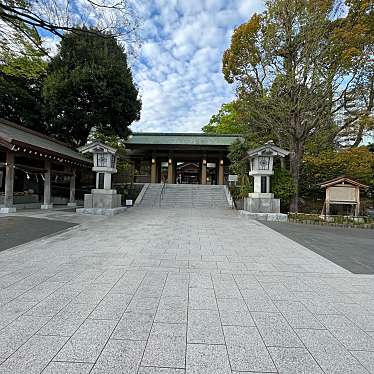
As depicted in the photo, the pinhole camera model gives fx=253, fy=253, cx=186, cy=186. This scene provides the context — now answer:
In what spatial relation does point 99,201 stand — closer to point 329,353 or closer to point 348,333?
point 348,333

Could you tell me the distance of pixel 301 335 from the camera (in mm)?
2473

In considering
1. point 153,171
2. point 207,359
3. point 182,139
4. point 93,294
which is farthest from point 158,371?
point 182,139

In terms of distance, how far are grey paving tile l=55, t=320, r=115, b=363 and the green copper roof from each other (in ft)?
71.9

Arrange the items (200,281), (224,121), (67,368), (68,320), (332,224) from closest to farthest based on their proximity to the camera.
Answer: (67,368) → (68,320) → (200,281) → (332,224) → (224,121)

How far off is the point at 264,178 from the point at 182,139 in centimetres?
1464

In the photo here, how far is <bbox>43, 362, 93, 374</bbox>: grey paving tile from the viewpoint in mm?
1880

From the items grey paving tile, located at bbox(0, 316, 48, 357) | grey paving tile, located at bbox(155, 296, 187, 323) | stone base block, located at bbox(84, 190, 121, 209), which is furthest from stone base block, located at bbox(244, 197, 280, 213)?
grey paving tile, located at bbox(0, 316, 48, 357)

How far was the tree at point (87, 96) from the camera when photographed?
53.5ft

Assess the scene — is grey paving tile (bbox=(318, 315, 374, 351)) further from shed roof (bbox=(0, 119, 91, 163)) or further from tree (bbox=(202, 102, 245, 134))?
tree (bbox=(202, 102, 245, 134))

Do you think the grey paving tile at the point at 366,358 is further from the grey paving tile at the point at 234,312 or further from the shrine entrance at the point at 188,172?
the shrine entrance at the point at 188,172

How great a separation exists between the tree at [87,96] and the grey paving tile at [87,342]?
1547cm

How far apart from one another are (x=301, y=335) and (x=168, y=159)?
23.4 meters

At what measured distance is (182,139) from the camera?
25.7 meters

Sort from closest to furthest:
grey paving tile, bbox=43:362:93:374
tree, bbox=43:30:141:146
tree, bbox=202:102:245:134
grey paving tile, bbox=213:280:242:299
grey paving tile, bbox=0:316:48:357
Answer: grey paving tile, bbox=43:362:93:374 → grey paving tile, bbox=0:316:48:357 → grey paving tile, bbox=213:280:242:299 → tree, bbox=43:30:141:146 → tree, bbox=202:102:245:134
